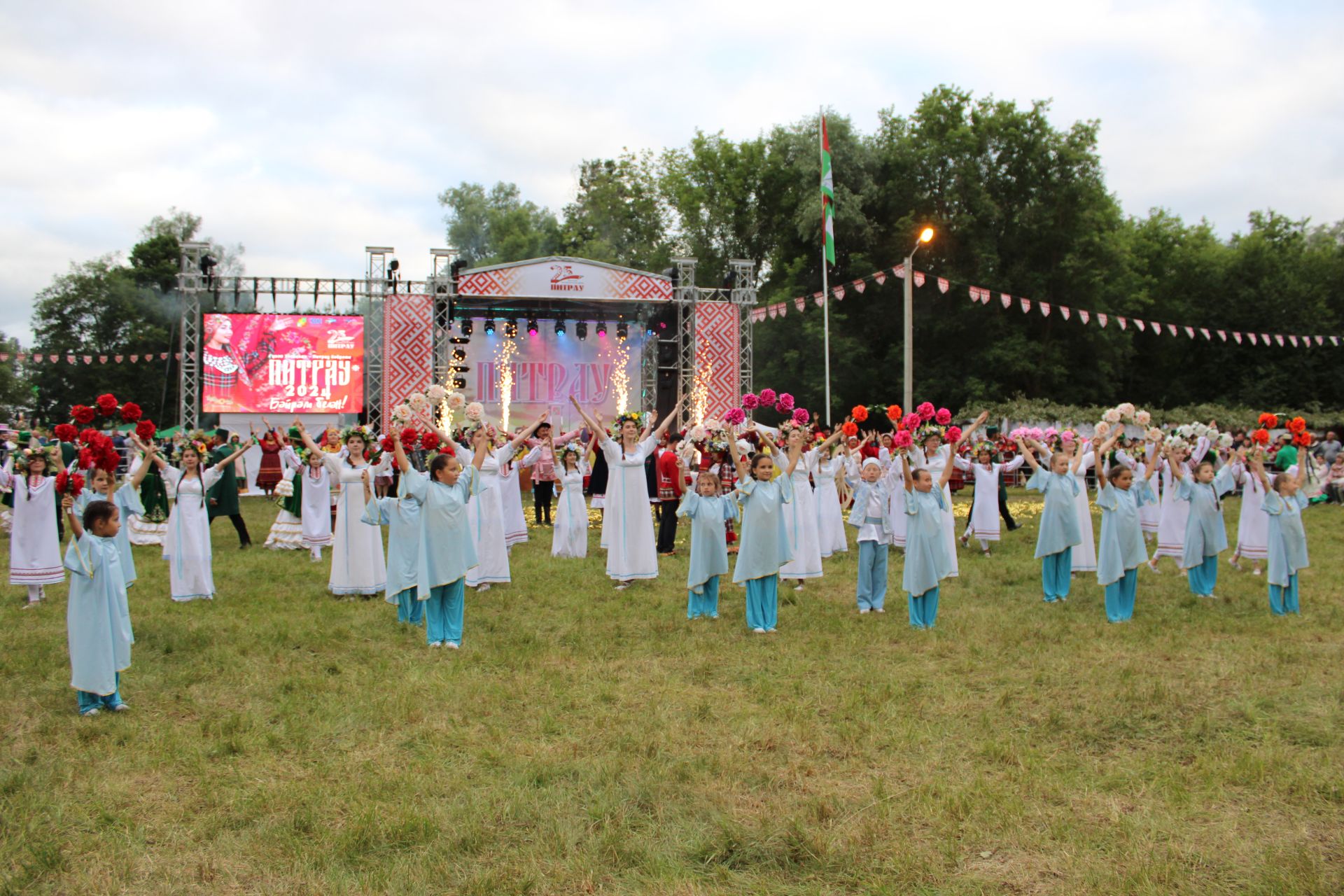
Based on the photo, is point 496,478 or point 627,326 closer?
point 496,478

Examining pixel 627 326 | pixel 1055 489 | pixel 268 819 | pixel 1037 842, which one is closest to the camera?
pixel 1037 842

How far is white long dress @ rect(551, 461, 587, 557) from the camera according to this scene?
42.9 feet

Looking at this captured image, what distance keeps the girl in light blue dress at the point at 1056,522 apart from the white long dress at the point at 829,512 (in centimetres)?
286

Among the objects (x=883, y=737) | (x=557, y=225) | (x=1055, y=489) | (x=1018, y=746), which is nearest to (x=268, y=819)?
(x=883, y=737)

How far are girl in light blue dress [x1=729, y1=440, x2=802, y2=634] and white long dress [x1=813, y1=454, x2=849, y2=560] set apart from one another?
3.56 meters

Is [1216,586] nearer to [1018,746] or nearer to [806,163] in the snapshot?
[1018,746]

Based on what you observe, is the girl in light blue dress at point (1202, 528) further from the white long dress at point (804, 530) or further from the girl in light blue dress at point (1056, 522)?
the white long dress at point (804, 530)

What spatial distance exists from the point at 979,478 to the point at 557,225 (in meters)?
42.3

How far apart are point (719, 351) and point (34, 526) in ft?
56.0

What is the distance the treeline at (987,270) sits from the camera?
36.0m

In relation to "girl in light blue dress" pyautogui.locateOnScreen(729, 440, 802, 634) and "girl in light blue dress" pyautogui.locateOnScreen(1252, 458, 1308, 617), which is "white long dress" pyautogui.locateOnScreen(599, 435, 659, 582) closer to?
"girl in light blue dress" pyautogui.locateOnScreen(729, 440, 802, 634)

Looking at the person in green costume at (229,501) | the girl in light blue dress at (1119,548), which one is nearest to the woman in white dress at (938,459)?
the girl in light blue dress at (1119,548)

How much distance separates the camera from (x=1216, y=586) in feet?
34.6

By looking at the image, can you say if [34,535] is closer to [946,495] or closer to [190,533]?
[190,533]
